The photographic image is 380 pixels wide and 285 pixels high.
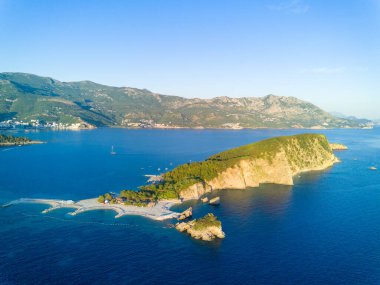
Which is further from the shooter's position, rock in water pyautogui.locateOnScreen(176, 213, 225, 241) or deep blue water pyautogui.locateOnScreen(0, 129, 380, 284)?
rock in water pyautogui.locateOnScreen(176, 213, 225, 241)

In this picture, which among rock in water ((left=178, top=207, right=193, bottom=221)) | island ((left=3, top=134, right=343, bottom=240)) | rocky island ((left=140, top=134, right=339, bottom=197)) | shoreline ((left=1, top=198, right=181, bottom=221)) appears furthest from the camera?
rocky island ((left=140, top=134, right=339, bottom=197))

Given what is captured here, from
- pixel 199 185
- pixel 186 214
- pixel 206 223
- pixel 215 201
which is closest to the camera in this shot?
pixel 206 223

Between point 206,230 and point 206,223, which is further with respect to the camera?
point 206,223

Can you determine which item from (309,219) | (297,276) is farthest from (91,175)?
(297,276)

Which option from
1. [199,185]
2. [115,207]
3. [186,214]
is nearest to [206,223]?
[186,214]

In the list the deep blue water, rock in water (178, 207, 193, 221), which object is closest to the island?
rock in water (178, 207, 193, 221)

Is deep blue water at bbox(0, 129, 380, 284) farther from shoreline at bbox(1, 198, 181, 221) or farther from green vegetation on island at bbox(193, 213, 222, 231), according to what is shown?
green vegetation on island at bbox(193, 213, 222, 231)

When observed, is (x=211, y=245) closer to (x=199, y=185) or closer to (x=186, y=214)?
(x=186, y=214)

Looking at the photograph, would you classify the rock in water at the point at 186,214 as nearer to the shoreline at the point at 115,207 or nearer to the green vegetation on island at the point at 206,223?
the shoreline at the point at 115,207

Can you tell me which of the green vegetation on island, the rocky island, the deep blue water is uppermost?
the rocky island
